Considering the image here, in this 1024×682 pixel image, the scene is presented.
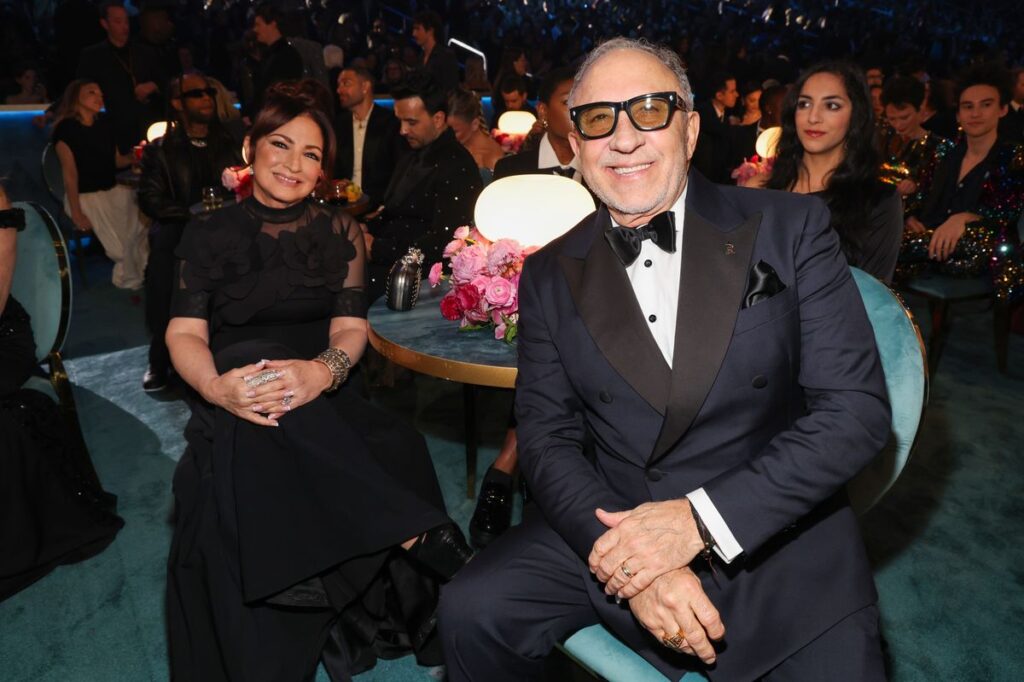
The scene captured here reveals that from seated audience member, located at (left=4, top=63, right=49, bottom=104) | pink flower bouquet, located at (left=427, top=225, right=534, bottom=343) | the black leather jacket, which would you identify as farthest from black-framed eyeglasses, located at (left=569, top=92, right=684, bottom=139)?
seated audience member, located at (left=4, top=63, right=49, bottom=104)

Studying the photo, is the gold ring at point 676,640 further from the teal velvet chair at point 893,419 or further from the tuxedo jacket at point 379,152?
the tuxedo jacket at point 379,152

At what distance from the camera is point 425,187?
407 centimetres

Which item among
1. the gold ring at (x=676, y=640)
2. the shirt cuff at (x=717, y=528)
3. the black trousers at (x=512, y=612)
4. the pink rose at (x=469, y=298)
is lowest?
the black trousers at (x=512, y=612)

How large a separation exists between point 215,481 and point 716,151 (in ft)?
17.8

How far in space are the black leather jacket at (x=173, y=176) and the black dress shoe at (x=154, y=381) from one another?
2.93ft

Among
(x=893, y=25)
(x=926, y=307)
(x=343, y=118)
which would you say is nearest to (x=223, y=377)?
(x=343, y=118)

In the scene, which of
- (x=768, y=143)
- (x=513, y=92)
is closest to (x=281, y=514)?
(x=768, y=143)

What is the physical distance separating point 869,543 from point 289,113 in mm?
2604

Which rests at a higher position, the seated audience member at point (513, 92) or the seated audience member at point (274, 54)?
the seated audience member at point (274, 54)

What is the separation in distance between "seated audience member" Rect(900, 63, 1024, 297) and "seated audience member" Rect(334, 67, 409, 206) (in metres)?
3.20

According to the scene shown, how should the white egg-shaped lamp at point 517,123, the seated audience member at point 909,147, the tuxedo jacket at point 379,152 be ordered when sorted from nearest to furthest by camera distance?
the seated audience member at point 909,147
the tuxedo jacket at point 379,152
the white egg-shaped lamp at point 517,123

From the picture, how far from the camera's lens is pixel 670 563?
1.48 meters

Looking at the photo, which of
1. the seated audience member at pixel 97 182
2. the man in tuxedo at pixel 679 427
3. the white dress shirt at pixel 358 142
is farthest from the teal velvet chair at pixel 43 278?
the seated audience member at pixel 97 182

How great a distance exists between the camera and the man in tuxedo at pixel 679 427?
1.48 meters
